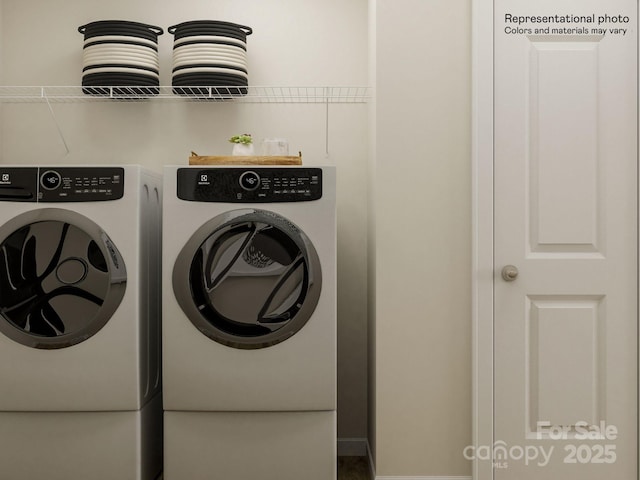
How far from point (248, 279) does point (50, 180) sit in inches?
31.8

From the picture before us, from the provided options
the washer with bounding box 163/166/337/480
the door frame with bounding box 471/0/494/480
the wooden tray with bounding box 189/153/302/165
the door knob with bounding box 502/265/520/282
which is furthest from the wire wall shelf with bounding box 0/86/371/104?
the door knob with bounding box 502/265/520/282

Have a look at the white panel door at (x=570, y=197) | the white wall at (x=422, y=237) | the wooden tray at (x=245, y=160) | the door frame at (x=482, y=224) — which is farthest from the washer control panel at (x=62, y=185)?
the white panel door at (x=570, y=197)

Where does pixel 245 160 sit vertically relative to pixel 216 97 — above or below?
below

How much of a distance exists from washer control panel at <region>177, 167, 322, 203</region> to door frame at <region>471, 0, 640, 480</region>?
617mm

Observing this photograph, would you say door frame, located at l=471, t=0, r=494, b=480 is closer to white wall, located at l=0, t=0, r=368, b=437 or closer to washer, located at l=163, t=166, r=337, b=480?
washer, located at l=163, t=166, r=337, b=480

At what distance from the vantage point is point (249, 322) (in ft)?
6.78

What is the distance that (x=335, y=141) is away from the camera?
8.96 ft

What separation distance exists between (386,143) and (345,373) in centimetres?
116

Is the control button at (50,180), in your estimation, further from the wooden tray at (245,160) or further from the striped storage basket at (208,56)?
the striped storage basket at (208,56)

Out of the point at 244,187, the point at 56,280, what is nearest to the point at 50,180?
the point at 56,280

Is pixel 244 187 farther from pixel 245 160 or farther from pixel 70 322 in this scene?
pixel 70 322

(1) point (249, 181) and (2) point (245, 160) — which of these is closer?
(1) point (249, 181)

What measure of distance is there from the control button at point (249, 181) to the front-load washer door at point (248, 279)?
3.5 inches

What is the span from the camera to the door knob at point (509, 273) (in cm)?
214
